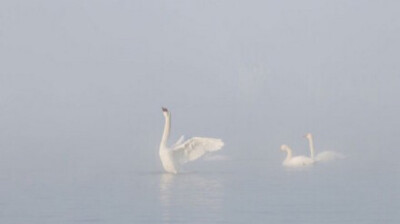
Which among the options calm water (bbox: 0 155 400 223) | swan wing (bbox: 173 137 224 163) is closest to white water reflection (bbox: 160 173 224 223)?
calm water (bbox: 0 155 400 223)

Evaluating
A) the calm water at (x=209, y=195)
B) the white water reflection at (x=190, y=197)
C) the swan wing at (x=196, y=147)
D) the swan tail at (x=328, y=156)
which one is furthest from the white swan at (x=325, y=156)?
the white water reflection at (x=190, y=197)

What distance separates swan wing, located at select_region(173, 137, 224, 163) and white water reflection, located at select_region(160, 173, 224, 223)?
1.47 ft

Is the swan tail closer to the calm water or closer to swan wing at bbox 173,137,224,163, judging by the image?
the calm water

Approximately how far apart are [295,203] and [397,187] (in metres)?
3.23

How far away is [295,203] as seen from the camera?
17.2 meters

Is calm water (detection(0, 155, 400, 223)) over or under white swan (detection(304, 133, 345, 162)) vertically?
under

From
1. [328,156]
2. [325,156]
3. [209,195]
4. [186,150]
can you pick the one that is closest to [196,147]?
[186,150]

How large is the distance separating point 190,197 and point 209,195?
1.70 ft

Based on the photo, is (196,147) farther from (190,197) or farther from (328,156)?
(328,156)

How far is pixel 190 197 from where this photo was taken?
60.1ft

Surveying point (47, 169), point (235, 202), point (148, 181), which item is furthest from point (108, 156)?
point (235, 202)

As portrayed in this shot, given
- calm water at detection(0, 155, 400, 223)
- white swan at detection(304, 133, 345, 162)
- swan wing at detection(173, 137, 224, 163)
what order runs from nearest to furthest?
calm water at detection(0, 155, 400, 223), swan wing at detection(173, 137, 224, 163), white swan at detection(304, 133, 345, 162)

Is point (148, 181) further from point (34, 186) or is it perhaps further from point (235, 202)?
point (235, 202)

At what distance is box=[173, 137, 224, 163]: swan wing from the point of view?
77.0 ft
